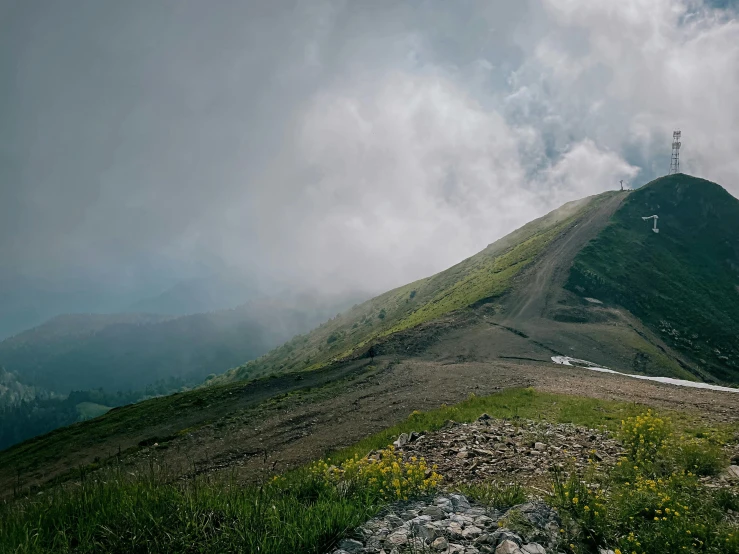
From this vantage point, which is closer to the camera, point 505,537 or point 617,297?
point 505,537

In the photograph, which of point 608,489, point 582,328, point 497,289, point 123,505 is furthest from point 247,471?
point 497,289

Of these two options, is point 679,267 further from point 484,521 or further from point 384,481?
point 484,521

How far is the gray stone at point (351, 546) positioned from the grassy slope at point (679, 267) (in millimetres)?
76399

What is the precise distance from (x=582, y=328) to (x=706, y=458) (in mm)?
58618

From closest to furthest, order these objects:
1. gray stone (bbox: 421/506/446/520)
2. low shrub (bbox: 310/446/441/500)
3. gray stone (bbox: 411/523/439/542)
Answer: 1. gray stone (bbox: 411/523/439/542)
2. gray stone (bbox: 421/506/446/520)
3. low shrub (bbox: 310/446/441/500)

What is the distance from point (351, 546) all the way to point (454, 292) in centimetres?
10207

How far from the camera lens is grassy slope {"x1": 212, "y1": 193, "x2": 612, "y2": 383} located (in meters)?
88.4

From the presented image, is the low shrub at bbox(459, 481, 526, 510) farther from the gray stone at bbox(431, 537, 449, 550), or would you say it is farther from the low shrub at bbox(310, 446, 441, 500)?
the gray stone at bbox(431, 537, 449, 550)

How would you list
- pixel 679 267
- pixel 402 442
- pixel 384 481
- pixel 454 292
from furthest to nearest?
pixel 454 292, pixel 679 267, pixel 402 442, pixel 384 481

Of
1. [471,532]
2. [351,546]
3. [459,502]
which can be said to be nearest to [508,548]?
[471,532]

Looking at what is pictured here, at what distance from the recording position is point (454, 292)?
347 ft

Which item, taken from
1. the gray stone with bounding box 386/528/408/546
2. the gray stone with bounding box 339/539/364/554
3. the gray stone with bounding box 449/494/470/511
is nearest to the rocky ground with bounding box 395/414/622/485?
the gray stone with bounding box 449/494/470/511

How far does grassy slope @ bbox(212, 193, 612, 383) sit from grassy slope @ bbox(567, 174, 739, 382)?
15535 mm

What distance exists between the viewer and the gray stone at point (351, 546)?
610 centimetres
